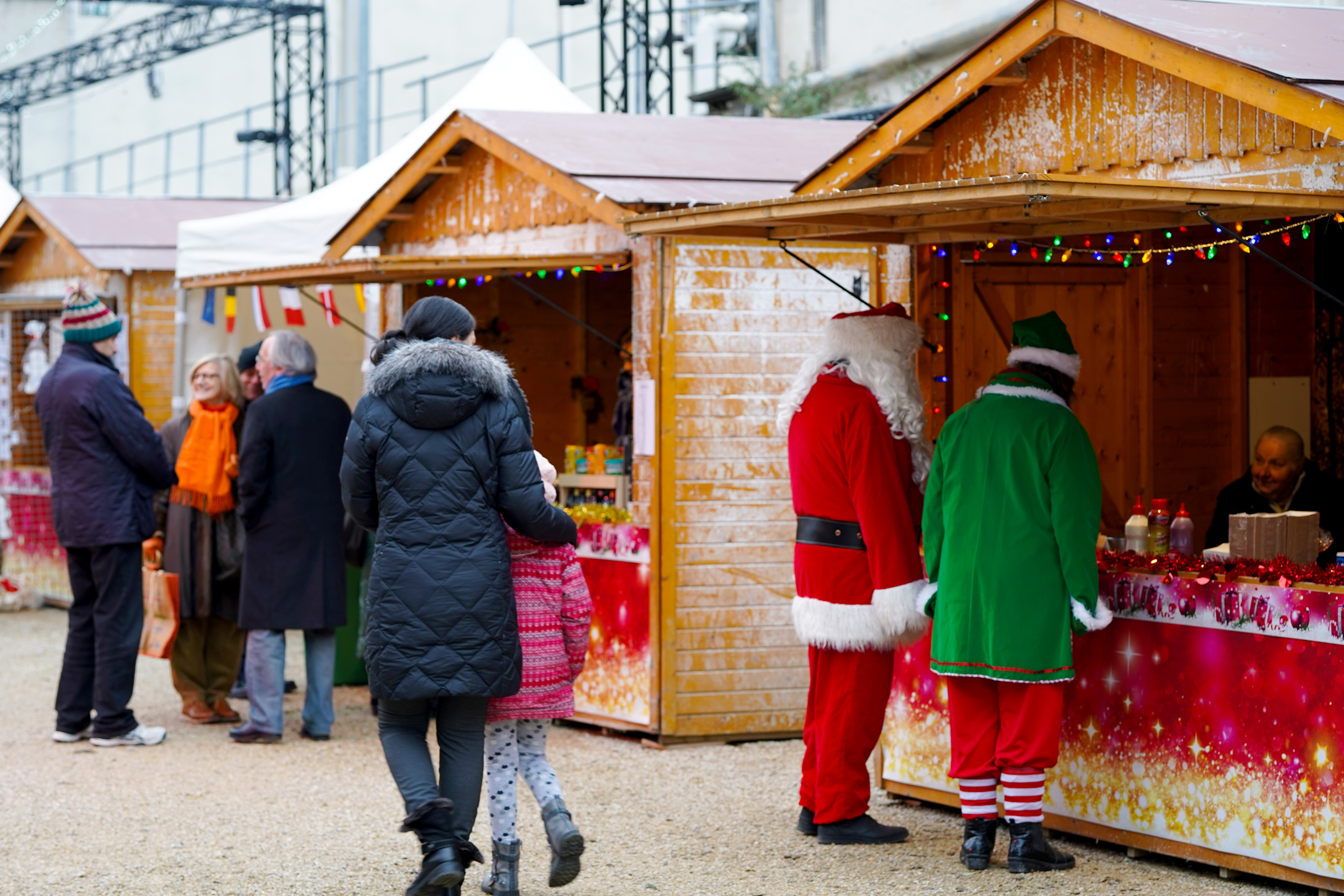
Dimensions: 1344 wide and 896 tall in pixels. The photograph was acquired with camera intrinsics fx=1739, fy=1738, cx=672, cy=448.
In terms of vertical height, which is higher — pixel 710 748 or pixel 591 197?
pixel 591 197

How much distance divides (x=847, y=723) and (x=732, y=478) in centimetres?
212

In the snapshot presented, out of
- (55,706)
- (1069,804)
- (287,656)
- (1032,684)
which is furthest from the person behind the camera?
(287,656)

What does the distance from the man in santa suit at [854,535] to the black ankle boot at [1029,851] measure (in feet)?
1.73

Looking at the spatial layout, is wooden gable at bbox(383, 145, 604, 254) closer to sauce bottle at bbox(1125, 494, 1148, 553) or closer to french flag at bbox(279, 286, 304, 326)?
french flag at bbox(279, 286, 304, 326)

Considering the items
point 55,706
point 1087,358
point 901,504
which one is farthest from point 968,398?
point 55,706

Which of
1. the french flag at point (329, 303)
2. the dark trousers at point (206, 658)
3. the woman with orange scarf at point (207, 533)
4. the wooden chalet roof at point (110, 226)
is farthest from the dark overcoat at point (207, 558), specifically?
the wooden chalet roof at point (110, 226)

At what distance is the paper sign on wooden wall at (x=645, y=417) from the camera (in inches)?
297

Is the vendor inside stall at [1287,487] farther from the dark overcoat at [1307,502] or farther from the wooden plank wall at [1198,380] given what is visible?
the wooden plank wall at [1198,380]

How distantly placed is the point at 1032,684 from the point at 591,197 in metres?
3.19

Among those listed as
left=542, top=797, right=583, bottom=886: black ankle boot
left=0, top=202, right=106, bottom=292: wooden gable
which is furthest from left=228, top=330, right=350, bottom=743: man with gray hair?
left=0, top=202, right=106, bottom=292: wooden gable

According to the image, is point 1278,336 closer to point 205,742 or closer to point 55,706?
point 205,742

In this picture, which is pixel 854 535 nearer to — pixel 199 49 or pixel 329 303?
pixel 329 303

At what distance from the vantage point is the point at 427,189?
933 cm

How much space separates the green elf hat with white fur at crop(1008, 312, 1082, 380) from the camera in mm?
5387
